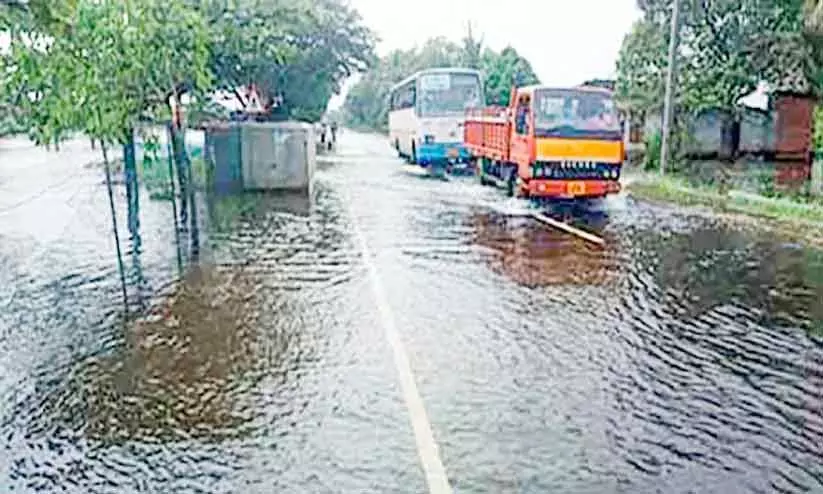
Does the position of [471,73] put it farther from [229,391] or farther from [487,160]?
[229,391]

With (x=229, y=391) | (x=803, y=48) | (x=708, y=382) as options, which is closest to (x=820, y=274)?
(x=708, y=382)

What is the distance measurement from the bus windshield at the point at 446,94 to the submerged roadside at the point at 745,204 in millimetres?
6128

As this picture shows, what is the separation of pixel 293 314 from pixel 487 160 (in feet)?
47.7

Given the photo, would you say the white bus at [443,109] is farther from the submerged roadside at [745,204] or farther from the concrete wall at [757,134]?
the concrete wall at [757,134]

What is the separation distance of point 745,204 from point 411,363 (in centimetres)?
1340

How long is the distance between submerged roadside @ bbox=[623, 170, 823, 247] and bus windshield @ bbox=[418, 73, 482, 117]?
6128 mm

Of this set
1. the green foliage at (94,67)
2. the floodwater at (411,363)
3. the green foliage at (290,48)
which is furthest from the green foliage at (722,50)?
the green foliage at (94,67)

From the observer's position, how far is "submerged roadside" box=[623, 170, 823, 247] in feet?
52.2

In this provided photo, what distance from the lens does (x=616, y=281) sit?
36.1ft

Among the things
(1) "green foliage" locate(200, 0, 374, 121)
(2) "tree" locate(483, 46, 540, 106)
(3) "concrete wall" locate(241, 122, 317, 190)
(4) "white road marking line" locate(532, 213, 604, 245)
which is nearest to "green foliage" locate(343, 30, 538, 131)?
(2) "tree" locate(483, 46, 540, 106)

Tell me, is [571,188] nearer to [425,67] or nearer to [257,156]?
[257,156]

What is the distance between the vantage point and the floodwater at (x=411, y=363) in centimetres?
539

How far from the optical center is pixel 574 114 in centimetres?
1830

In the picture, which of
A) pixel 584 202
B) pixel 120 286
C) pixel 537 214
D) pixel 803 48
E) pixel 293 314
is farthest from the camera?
pixel 803 48
